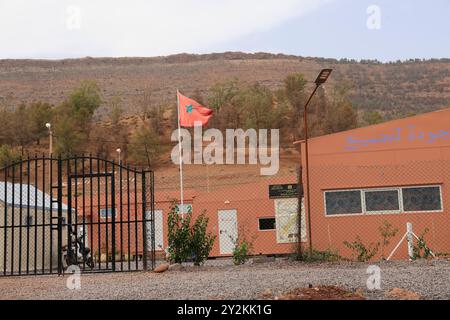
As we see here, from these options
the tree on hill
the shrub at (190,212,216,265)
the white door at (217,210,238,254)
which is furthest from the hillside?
the shrub at (190,212,216,265)

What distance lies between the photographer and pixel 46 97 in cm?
7094

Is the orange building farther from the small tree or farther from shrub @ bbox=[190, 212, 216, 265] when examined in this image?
the small tree

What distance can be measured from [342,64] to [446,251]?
74.5 m

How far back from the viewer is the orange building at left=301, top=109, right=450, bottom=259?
15289 mm

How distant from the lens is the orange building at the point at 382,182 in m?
15.3

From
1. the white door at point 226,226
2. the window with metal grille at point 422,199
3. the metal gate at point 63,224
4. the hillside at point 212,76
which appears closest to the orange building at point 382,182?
the window with metal grille at point 422,199

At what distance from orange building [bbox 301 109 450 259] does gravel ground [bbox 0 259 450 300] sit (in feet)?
11.7

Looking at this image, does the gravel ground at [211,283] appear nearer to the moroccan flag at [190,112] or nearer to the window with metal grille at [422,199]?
the window with metal grille at [422,199]

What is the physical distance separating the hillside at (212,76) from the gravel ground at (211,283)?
53.0m

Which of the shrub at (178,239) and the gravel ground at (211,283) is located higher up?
the shrub at (178,239)

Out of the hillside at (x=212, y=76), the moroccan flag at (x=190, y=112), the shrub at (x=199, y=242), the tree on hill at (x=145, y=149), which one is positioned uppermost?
the hillside at (x=212, y=76)

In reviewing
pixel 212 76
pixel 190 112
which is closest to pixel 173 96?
pixel 212 76

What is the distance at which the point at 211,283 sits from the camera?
877cm

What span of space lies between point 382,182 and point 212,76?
212 ft
